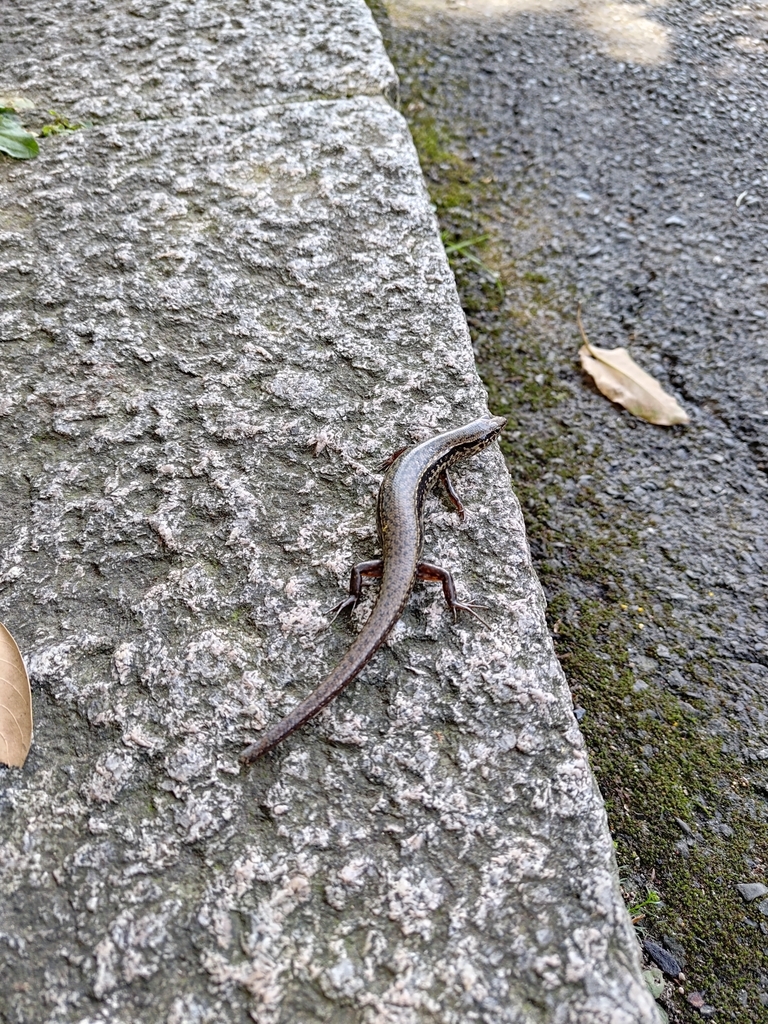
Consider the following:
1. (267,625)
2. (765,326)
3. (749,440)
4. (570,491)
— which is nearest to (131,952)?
(267,625)

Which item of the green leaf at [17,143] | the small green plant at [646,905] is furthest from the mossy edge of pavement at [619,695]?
the green leaf at [17,143]

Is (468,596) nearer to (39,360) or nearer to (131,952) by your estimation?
(131,952)

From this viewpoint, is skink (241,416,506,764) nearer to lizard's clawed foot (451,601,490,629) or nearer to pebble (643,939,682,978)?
lizard's clawed foot (451,601,490,629)

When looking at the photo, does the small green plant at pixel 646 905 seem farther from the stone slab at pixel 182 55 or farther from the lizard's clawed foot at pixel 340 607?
the stone slab at pixel 182 55

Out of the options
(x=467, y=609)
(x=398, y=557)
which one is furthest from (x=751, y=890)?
(x=398, y=557)

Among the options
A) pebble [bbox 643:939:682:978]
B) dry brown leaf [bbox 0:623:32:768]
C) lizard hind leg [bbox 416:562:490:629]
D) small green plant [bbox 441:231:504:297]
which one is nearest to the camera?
dry brown leaf [bbox 0:623:32:768]

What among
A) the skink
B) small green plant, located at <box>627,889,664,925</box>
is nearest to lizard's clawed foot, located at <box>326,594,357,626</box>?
the skink
